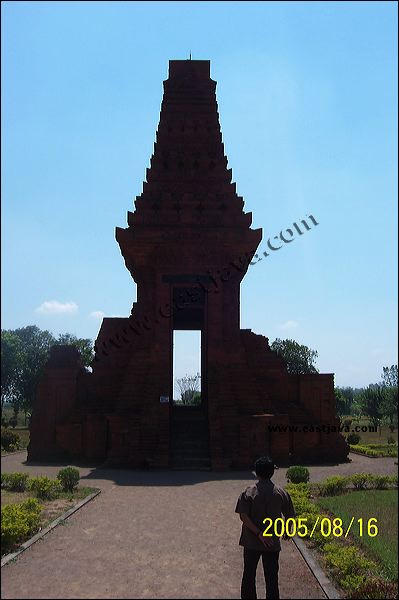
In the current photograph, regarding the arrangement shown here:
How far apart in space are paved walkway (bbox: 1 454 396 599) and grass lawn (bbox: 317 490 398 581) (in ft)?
2.98

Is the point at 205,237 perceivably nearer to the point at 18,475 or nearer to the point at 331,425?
the point at 331,425

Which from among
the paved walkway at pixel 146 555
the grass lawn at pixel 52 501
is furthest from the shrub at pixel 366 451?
the grass lawn at pixel 52 501

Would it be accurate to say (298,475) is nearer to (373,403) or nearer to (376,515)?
(376,515)

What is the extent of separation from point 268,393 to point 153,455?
465 centimetres

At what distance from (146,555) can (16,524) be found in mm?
1894

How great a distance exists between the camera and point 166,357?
17266 mm

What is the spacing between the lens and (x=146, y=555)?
21.2 ft

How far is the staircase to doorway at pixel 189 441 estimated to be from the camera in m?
15.4

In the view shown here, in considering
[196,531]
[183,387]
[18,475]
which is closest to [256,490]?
[196,531]

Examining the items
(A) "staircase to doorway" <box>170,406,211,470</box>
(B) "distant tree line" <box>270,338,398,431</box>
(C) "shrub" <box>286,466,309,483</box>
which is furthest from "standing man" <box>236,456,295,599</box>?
(B) "distant tree line" <box>270,338,398,431</box>

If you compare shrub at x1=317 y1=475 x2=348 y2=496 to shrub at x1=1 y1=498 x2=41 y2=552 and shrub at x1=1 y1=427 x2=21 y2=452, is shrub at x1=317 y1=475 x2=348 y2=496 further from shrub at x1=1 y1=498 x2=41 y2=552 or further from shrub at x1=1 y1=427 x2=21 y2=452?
shrub at x1=1 y1=427 x2=21 y2=452

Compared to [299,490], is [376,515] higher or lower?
higher
